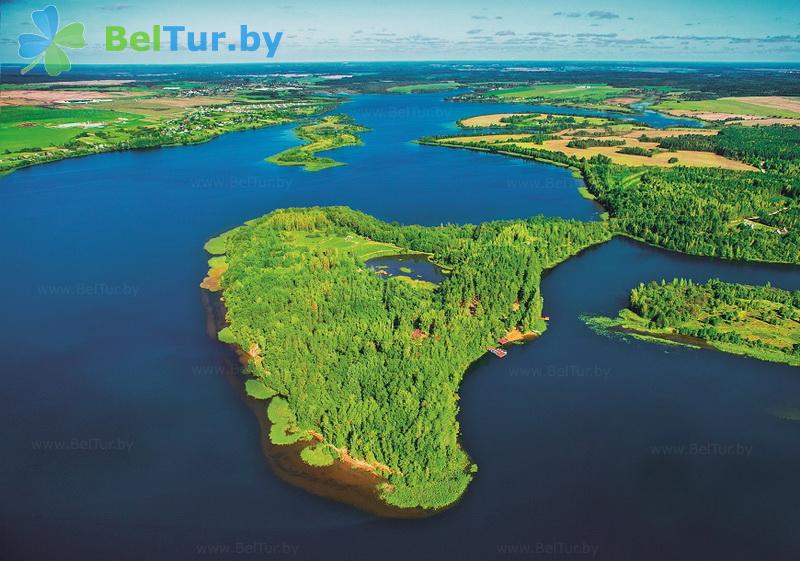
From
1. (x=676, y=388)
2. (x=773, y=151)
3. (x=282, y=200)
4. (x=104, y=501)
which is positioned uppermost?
(x=773, y=151)

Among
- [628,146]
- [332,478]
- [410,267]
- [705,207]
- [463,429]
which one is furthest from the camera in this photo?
[628,146]

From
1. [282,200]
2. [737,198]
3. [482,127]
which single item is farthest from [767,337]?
[482,127]

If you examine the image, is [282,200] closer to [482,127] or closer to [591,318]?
[591,318]

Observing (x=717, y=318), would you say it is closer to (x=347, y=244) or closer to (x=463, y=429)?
(x=463, y=429)

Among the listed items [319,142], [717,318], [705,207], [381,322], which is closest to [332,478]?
[381,322]

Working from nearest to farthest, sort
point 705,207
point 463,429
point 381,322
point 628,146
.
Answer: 1. point 463,429
2. point 381,322
3. point 705,207
4. point 628,146

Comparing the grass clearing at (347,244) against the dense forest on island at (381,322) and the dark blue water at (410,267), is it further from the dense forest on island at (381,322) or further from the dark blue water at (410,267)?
the dark blue water at (410,267)
